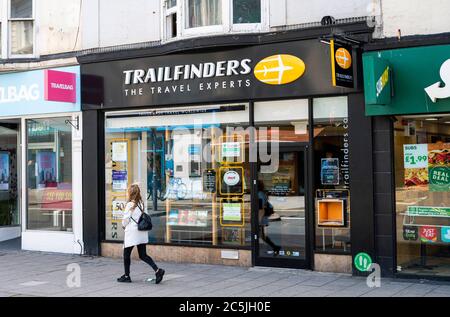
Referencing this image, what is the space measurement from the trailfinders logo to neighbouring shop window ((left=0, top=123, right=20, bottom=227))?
5.14 metres

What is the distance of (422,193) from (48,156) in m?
8.54

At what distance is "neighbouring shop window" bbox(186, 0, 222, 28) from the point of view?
1173 cm

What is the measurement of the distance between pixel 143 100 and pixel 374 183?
5.10 meters

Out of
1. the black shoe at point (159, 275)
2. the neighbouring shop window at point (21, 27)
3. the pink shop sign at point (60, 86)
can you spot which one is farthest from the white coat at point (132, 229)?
the neighbouring shop window at point (21, 27)

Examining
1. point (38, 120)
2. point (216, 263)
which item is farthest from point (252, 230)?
point (38, 120)

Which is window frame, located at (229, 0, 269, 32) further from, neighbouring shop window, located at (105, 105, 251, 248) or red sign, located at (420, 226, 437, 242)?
red sign, located at (420, 226, 437, 242)

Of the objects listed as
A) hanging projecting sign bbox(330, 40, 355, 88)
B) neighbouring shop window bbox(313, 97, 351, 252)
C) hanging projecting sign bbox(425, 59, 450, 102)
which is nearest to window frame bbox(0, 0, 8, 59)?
neighbouring shop window bbox(313, 97, 351, 252)

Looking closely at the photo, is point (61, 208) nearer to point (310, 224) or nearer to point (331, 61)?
point (310, 224)

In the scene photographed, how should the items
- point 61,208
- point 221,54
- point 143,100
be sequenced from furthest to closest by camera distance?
point 61,208, point 143,100, point 221,54

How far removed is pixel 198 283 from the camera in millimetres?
9930

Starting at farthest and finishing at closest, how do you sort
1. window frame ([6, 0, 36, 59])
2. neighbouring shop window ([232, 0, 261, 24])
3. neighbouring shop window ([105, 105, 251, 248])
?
window frame ([6, 0, 36, 59]) < neighbouring shop window ([105, 105, 251, 248]) < neighbouring shop window ([232, 0, 261, 24])

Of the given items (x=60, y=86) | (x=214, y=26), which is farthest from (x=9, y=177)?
(x=214, y=26)

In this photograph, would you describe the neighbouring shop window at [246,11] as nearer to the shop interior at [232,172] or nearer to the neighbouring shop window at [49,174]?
the shop interior at [232,172]

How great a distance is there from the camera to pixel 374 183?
33.5 ft
